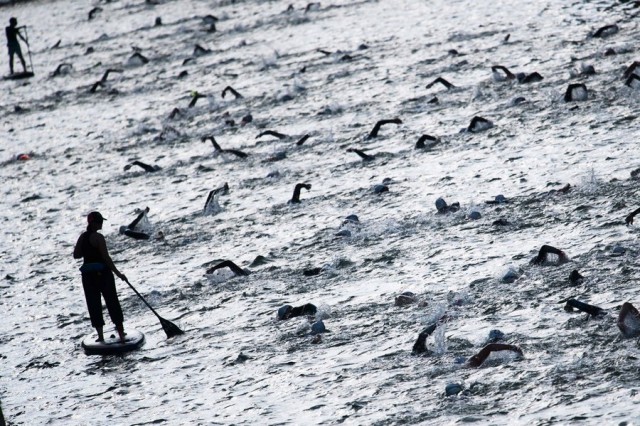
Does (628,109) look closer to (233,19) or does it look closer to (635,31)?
(635,31)

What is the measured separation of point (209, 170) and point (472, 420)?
6.07 metres

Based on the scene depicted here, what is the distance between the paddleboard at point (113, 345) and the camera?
6.38 meters

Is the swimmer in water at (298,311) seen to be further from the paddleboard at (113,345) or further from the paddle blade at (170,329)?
the paddleboard at (113,345)

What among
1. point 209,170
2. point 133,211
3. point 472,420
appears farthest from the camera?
point 209,170

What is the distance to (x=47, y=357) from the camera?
6547 millimetres

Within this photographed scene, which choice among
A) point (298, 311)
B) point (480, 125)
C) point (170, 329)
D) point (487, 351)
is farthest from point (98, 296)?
point (480, 125)

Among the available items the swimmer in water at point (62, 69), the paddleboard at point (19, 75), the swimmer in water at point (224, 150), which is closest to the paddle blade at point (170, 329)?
the swimmer in water at point (224, 150)

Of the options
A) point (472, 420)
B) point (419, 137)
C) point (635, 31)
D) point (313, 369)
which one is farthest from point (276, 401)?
point (635, 31)

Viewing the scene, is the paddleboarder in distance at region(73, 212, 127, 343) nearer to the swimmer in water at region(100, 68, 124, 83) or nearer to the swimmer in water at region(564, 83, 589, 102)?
the swimmer in water at region(564, 83, 589, 102)

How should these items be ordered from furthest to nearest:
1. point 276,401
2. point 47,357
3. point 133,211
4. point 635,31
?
1. point 635,31
2. point 133,211
3. point 47,357
4. point 276,401

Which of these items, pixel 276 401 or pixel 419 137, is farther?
pixel 419 137

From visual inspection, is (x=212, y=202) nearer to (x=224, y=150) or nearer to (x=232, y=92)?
(x=224, y=150)

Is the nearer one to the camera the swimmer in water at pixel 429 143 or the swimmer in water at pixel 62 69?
the swimmer in water at pixel 429 143

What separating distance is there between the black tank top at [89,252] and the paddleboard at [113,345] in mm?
529
